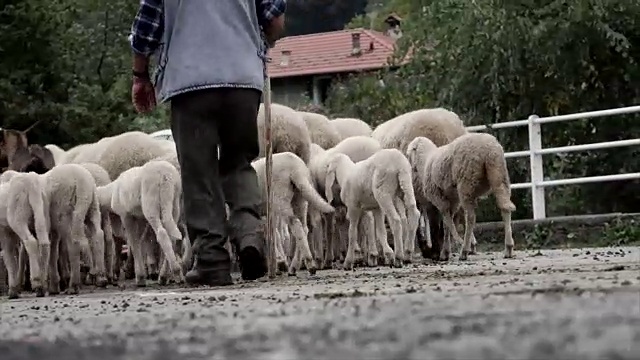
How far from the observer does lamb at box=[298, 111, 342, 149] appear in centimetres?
1289

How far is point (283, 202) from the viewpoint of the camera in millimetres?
9648

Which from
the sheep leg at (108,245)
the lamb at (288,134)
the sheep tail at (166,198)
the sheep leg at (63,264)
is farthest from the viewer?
the lamb at (288,134)

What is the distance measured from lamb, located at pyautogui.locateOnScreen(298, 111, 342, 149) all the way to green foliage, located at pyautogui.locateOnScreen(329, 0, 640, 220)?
12.3 feet

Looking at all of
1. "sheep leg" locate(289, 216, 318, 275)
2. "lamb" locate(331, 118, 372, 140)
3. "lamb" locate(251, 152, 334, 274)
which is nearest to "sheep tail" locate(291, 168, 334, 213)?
"lamb" locate(251, 152, 334, 274)

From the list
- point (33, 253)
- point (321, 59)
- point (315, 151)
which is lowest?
point (33, 253)

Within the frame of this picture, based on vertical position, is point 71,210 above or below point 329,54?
below

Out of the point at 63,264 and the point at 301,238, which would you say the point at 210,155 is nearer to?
the point at 301,238

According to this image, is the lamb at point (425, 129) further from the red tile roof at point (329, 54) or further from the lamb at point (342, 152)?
the red tile roof at point (329, 54)

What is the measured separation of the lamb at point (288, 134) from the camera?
11.3m

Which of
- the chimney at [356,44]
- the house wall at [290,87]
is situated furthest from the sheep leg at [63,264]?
the chimney at [356,44]

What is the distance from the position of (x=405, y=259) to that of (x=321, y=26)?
69360mm

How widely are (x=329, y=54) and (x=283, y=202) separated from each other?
178ft

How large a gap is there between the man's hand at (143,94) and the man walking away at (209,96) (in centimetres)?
20

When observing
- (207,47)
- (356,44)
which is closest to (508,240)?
(207,47)
